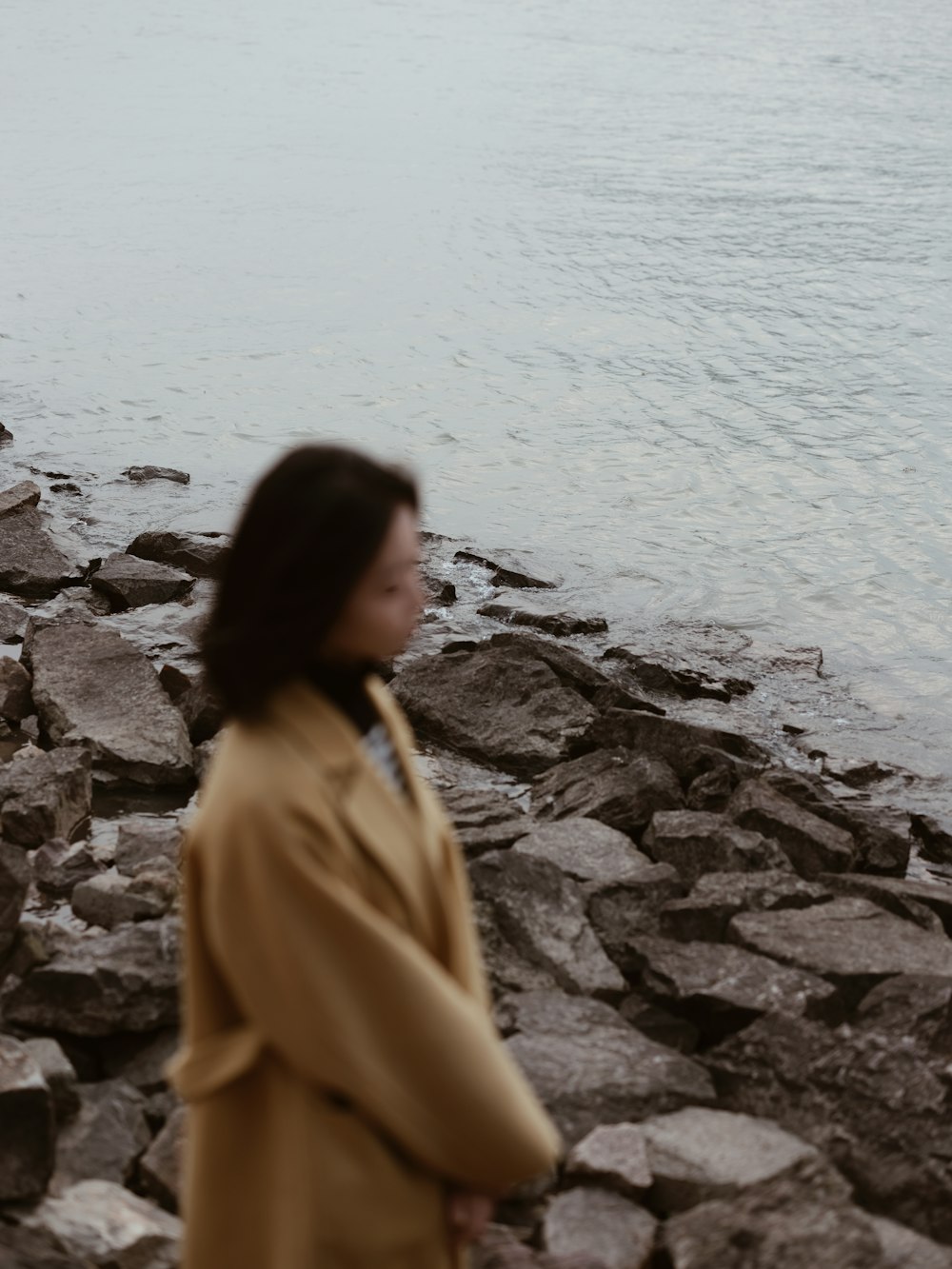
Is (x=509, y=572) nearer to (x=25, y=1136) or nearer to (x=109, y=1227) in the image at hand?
(x=25, y=1136)

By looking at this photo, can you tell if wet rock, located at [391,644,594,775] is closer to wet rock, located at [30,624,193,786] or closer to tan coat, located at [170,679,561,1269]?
wet rock, located at [30,624,193,786]

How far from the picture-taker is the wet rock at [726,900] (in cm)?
583

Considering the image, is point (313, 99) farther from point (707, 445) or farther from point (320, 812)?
point (320, 812)

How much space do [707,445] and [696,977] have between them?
428 inches

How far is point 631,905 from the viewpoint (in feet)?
19.6

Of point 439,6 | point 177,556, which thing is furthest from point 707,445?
point 439,6

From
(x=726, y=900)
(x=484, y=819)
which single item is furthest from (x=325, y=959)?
(x=484, y=819)

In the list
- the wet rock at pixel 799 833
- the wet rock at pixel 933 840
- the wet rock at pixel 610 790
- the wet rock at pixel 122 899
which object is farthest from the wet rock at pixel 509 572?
the wet rock at pixel 122 899

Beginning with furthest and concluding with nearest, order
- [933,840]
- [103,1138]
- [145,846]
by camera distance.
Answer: [933,840] < [145,846] < [103,1138]

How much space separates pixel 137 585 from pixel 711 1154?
24.3ft

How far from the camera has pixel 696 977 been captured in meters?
5.21

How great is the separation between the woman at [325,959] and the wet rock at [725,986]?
306 cm

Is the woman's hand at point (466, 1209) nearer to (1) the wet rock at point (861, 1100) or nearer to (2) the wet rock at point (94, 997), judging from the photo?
(1) the wet rock at point (861, 1100)

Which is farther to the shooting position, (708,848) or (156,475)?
(156,475)
